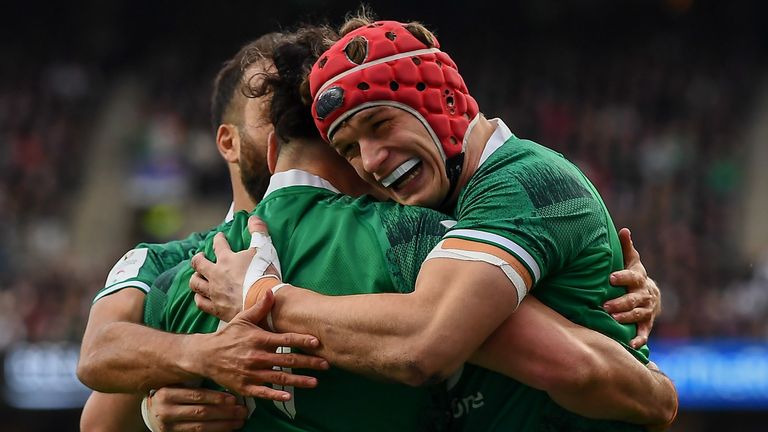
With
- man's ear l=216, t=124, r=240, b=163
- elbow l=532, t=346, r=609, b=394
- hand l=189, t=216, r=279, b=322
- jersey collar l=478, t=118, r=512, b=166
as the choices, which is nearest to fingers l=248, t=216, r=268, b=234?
hand l=189, t=216, r=279, b=322

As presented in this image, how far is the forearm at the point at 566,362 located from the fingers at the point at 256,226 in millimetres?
698

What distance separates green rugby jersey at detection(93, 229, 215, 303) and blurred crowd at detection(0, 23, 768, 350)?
10.0 metres

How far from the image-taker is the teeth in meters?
3.48

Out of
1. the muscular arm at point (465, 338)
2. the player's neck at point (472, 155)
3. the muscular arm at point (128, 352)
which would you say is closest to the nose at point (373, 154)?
the player's neck at point (472, 155)

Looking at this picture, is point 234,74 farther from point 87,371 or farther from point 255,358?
point 255,358

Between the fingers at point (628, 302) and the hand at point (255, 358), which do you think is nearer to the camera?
the hand at point (255, 358)

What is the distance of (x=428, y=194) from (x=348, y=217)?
0.84 ft

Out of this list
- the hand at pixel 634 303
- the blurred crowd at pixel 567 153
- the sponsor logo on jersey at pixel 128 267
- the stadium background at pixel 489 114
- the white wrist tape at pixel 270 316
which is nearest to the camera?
the white wrist tape at pixel 270 316

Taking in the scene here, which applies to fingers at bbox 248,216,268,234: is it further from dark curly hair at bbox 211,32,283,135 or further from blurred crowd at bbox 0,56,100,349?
blurred crowd at bbox 0,56,100,349

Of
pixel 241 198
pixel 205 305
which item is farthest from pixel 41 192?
pixel 205 305

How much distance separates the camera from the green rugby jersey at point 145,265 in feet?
12.9

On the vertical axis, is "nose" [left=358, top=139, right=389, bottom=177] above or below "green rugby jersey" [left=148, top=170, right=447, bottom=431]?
above

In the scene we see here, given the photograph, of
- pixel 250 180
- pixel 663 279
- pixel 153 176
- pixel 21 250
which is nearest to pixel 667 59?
pixel 663 279

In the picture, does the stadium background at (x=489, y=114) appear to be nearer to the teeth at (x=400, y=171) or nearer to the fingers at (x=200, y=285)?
the teeth at (x=400, y=171)
